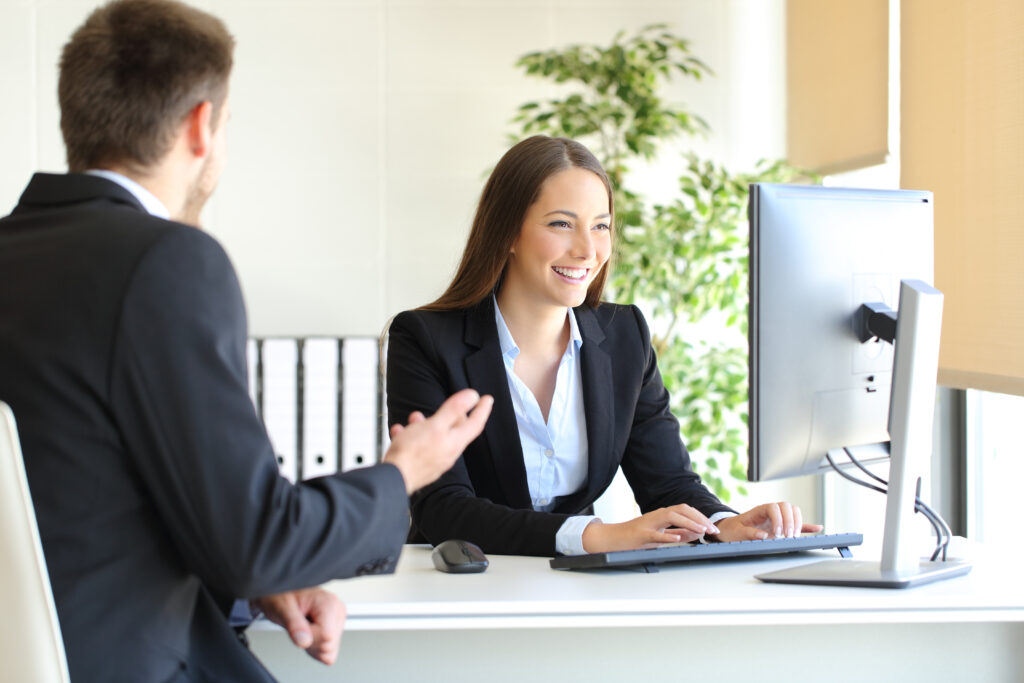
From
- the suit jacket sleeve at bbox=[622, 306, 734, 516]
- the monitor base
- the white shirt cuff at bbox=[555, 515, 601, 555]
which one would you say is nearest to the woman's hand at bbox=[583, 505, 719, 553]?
the white shirt cuff at bbox=[555, 515, 601, 555]

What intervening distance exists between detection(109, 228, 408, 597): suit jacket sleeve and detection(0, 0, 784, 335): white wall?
9.05 feet

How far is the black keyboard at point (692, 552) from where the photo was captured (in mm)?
1553

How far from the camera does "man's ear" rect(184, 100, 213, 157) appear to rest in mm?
1148

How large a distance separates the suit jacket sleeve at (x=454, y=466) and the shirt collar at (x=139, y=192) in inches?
33.7

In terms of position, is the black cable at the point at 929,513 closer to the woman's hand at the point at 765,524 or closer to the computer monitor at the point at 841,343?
the computer monitor at the point at 841,343

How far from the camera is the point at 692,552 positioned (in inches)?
62.6

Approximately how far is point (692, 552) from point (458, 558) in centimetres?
35

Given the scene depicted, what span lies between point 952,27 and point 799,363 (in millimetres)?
1556

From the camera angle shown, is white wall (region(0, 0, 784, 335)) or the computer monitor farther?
white wall (region(0, 0, 784, 335))

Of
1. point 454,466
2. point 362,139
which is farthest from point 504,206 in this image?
point 362,139

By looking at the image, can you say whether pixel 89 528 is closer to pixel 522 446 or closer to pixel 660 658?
pixel 660 658

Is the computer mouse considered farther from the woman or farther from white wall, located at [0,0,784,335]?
white wall, located at [0,0,784,335]

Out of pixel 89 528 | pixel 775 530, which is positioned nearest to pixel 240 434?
pixel 89 528

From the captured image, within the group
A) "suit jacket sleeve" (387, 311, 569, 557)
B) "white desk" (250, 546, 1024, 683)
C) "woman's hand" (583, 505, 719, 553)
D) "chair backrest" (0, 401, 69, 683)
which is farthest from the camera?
"suit jacket sleeve" (387, 311, 569, 557)
